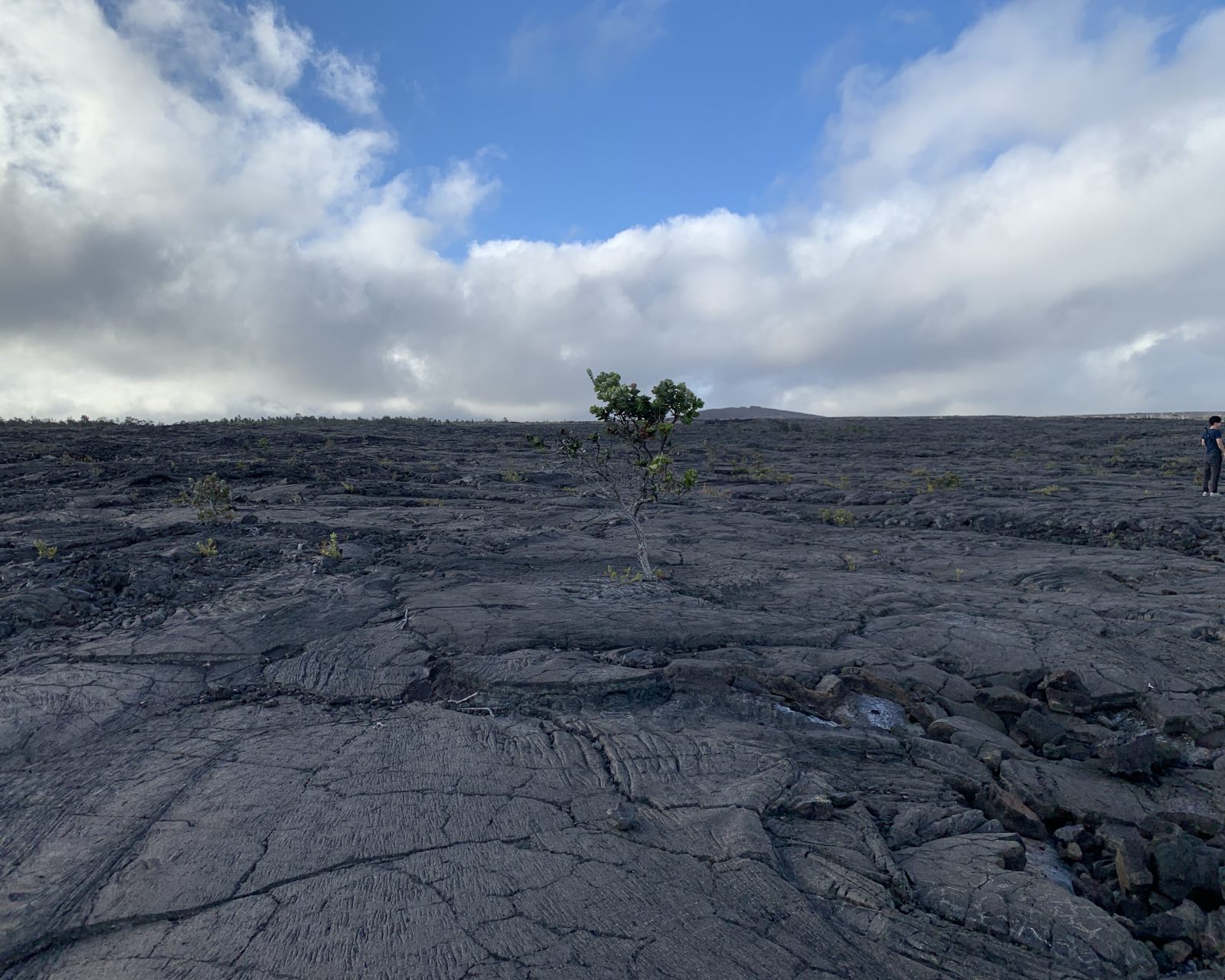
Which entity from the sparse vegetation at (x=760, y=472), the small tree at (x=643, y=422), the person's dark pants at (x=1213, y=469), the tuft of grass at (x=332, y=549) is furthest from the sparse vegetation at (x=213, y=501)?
the person's dark pants at (x=1213, y=469)

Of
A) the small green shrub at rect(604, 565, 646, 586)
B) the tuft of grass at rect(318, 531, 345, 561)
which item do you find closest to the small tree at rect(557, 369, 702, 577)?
the small green shrub at rect(604, 565, 646, 586)

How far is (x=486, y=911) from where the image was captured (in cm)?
376

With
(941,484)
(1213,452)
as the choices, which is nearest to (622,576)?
(941,484)

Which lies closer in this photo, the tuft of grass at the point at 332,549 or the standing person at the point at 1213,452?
the tuft of grass at the point at 332,549

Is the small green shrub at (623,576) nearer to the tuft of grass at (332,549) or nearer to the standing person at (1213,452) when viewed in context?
the tuft of grass at (332,549)

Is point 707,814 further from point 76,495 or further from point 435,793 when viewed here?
point 76,495

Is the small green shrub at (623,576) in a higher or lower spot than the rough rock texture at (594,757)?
higher

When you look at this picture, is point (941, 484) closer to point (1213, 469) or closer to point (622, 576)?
point (1213, 469)

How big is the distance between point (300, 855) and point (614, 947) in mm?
2018

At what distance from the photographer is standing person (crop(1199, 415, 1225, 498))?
53.5ft

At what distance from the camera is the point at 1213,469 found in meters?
16.8

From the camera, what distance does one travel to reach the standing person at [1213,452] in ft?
53.5

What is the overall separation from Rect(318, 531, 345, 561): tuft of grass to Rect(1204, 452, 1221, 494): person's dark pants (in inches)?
767

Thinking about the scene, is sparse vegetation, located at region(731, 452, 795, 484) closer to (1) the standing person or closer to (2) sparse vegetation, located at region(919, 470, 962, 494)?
(2) sparse vegetation, located at region(919, 470, 962, 494)
